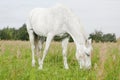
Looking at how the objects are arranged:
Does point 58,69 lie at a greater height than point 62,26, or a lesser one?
lesser

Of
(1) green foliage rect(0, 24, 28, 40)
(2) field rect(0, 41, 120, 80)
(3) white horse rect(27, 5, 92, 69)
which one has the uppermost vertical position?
(1) green foliage rect(0, 24, 28, 40)

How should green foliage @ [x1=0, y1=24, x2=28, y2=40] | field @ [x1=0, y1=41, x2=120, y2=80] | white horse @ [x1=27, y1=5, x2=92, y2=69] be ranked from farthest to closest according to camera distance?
green foliage @ [x1=0, y1=24, x2=28, y2=40], white horse @ [x1=27, y1=5, x2=92, y2=69], field @ [x1=0, y1=41, x2=120, y2=80]

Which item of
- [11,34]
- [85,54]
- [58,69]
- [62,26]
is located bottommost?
[58,69]

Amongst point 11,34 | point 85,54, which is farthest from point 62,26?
point 11,34

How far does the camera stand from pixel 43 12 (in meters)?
10.8

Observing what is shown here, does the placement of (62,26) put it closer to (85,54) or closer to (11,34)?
(85,54)

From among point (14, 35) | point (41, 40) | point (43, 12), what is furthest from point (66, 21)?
point (14, 35)

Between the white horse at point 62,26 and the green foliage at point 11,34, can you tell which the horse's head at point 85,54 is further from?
the green foliage at point 11,34

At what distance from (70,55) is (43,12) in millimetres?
2133

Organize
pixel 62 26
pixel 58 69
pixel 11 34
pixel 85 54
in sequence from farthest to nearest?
pixel 11 34 → pixel 62 26 → pixel 58 69 → pixel 85 54

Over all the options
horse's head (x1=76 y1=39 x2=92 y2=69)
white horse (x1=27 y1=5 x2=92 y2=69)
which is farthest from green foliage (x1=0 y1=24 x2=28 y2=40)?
horse's head (x1=76 y1=39 x2=92 y2=69)

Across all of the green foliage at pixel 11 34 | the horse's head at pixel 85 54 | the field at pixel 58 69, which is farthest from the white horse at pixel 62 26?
the green foliage at pixel 11 34

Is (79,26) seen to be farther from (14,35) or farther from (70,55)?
(14,35)

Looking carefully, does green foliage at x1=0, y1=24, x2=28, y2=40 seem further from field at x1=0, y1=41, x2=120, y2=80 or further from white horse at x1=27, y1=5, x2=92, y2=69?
white horse at x1=27, y1=5, x2=92, y2=69
